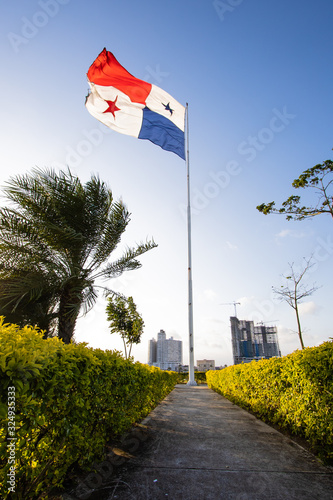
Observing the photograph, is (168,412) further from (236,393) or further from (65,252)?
(65,252)

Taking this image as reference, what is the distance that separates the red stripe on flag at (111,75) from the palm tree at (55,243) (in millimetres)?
4337

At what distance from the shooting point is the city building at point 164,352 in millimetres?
82688

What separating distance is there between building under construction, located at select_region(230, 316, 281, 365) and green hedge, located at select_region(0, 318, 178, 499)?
73.1m

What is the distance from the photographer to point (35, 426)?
6.05ft

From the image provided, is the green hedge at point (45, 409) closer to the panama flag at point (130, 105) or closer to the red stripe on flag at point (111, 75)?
the panama flag at point (130, 105)

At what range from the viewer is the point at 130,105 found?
10445 millimetres

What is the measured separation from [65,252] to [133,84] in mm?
7649

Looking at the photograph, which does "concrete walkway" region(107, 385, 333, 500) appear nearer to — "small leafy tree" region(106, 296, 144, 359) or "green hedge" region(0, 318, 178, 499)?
"green hedge" region(0, 318, 178, 499)

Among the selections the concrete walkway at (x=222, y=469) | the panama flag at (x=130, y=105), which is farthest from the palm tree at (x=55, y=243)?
the concrete walkway at (x=222, y=469)

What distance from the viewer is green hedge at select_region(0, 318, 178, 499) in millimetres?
1676

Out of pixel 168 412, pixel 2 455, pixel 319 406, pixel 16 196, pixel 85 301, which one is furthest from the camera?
pixel 85 301

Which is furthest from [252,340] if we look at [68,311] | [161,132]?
[68,311]

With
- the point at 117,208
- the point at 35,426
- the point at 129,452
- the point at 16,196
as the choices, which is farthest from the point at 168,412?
the point at 16,196

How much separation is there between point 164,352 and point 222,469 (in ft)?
306
